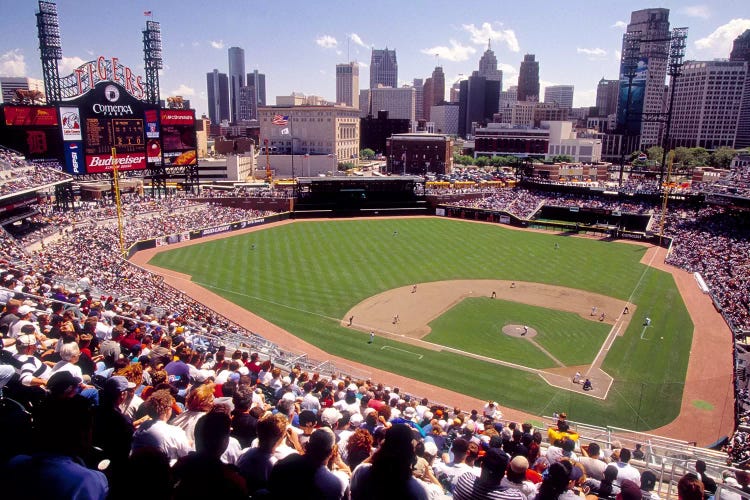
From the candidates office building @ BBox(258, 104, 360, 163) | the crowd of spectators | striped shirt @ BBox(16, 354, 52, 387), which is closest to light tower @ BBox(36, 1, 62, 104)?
the crowd of spectators

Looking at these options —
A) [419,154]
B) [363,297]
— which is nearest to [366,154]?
[419,154]

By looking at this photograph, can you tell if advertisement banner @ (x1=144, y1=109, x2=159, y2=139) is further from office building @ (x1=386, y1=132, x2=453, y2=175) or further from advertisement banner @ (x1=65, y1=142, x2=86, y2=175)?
office building @ (x1=386, y1=132, x2=453, y2=175)

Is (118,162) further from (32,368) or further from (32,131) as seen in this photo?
(32,368)

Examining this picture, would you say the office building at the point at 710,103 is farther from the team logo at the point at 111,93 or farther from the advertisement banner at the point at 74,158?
the advertisement banner at the point at 74,158

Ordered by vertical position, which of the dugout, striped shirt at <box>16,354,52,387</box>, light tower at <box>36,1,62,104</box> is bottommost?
the dugout

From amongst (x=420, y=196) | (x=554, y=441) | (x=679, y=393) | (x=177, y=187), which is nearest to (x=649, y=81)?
(x=420, y=196)

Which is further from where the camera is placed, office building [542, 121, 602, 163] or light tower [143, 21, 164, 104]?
office building [542, 121, 602, 163]

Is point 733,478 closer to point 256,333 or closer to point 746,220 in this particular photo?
point 256,333
